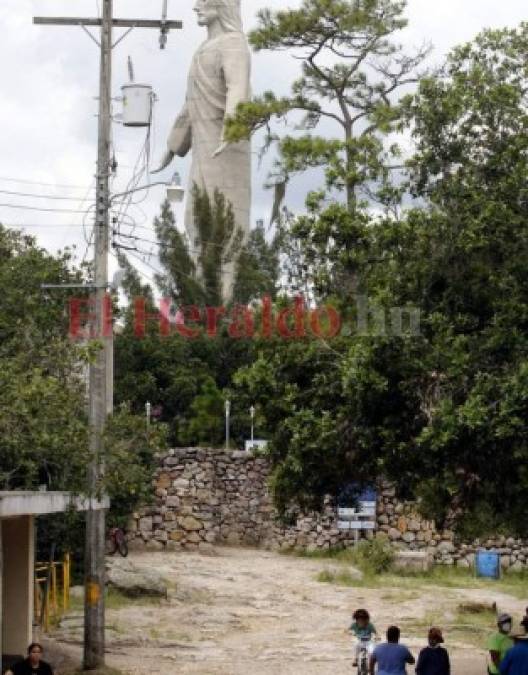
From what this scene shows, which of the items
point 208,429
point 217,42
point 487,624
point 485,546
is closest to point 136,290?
point 208,429

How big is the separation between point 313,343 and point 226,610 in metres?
9.30

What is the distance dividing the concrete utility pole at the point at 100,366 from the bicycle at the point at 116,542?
44.1 ft

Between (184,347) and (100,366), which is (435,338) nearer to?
(100,366)

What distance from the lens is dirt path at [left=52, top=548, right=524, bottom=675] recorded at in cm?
1939

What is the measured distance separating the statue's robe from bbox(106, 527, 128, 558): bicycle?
16654 millimetres

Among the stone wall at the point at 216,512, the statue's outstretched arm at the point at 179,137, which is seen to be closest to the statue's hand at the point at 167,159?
the statue's outstretched arm at the point at 179,137

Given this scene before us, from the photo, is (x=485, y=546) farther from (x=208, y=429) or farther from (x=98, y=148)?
(x=98, y=148)

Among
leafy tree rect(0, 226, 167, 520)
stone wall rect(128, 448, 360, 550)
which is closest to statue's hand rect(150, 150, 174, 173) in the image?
stone wall rect(128, 448, 360, 550)

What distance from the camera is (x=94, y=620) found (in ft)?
60.1

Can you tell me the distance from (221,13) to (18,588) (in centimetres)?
3320

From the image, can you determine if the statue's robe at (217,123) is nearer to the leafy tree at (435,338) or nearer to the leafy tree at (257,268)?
the leafy tree at (257,268)

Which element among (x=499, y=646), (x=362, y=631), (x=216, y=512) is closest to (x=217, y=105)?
(x=216, y=512)

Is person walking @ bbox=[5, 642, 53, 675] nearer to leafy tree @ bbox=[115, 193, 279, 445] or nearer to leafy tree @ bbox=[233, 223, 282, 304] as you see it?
leafy tree @ bbox=[115, 193, 279, 445]

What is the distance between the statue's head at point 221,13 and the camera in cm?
4822
